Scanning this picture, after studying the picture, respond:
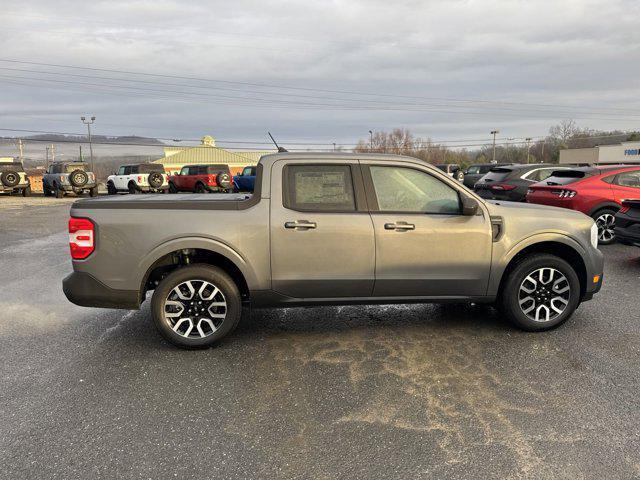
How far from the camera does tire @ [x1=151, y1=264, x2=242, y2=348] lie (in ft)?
13.8

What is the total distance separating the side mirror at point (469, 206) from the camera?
4.34 m

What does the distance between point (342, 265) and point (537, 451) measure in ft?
6.99

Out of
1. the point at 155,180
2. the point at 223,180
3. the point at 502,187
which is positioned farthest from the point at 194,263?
the point at 223,180

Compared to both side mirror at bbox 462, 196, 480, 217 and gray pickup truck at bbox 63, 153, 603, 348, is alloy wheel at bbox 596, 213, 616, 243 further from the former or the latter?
side mirror at bbox 462, 196, 480, 217

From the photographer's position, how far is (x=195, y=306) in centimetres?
426

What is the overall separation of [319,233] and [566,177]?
777 cm

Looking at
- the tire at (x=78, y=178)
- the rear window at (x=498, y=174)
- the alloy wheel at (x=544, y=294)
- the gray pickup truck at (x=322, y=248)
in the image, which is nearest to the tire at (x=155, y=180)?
the tire at (x=78, y=178)

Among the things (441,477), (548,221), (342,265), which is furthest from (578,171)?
(441,477)

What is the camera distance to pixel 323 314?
5.34m

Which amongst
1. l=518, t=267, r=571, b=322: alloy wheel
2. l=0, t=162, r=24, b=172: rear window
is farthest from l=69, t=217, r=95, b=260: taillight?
l=0, t=162, r=24, b=172: rear window

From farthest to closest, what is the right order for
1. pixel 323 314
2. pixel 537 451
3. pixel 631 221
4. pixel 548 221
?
pixel 631 221, pixel 323 314, pixel 548 221, pixel 537 451

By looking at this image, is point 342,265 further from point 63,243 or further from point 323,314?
point 63,243

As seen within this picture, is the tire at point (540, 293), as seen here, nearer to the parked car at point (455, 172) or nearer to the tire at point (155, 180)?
the parked car at point (455, 172)

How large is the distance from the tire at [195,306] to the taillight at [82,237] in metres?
0.69
